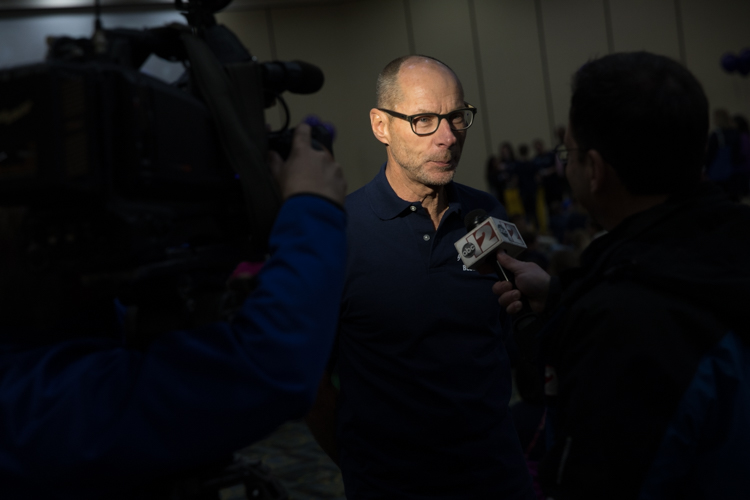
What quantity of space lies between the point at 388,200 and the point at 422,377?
504 millimetres

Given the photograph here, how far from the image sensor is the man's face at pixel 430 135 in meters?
1.72

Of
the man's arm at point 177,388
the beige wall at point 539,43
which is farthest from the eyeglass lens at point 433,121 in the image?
the beige wall at point 539,43

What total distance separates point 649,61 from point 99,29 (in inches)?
29.8

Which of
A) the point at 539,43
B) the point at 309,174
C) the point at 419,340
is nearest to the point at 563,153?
the point at 309,174

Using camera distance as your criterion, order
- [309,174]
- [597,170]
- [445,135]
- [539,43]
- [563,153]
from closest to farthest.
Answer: [309,174], [597,170], [563,153], [445,135], [539,43]

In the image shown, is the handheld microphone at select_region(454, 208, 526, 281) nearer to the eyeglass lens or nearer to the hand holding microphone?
the hand holding microphone

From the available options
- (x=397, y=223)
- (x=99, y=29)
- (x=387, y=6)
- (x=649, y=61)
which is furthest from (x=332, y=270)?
(x=387, y=6)

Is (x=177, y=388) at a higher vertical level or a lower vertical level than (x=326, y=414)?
higher

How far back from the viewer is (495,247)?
1.29m

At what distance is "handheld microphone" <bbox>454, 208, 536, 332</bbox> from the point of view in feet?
4.13

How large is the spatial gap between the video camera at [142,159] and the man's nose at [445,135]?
2.57 feet

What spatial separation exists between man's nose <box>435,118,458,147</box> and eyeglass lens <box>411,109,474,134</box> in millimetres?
14

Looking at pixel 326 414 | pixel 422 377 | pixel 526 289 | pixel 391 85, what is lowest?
pixel 326 414

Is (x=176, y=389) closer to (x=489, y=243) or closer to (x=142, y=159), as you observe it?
(x=142, y=159)
